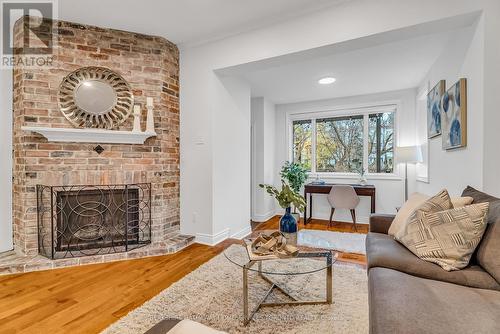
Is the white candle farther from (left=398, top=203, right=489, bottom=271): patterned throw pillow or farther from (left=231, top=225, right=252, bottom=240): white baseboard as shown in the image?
(left=398, top=203, right=489, bottom=271): patterned throw pillow

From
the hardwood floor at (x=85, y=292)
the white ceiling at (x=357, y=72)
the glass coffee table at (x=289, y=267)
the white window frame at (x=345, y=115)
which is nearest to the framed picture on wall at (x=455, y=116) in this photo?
the white ceiling at (x=357, y=72)

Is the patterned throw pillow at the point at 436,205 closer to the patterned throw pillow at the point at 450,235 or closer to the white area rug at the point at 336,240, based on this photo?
the patterned throw pillow at the point at 450,235

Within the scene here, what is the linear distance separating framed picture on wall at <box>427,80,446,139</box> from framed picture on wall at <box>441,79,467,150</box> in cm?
16

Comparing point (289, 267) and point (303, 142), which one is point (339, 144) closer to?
point (303, 142)

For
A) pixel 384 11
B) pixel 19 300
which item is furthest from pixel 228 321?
pixel 384 11

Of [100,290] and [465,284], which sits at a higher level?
[465,284]

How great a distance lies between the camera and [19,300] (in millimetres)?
1931

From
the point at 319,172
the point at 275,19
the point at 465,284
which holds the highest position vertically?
the point at 275,19

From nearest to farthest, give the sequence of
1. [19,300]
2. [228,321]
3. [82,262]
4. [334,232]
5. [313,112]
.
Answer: [228,321] < [19,300] < [82,262] < [334,232] < [313,112]

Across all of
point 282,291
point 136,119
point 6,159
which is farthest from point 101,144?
point 282,291

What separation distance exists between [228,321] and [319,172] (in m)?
3.87

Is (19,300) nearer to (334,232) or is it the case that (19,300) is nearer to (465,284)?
(465,284)

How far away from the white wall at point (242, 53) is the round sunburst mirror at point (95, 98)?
27.4 inches

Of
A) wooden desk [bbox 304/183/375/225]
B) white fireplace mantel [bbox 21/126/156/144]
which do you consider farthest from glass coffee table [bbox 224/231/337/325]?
wooden desk [bbox 304/183/375/225]
